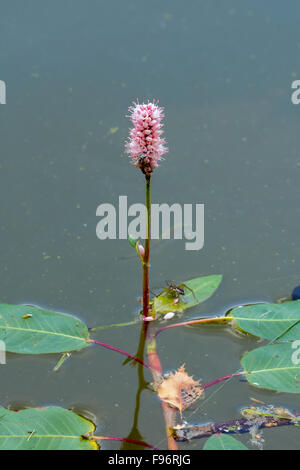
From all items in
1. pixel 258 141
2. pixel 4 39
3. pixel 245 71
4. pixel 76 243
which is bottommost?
pixel 76 243

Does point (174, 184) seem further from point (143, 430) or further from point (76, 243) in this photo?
point (143, 430)

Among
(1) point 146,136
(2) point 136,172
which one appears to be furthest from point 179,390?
(2) point 136,172

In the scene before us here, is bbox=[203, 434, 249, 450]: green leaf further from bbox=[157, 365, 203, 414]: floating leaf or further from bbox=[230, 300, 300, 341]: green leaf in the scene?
bbox=[230, 300, 300, 341]: green leaf

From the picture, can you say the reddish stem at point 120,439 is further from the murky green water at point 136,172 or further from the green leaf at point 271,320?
the green leaf at point 271,320

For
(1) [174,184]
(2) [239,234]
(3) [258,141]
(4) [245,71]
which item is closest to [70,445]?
(2) [239,234]

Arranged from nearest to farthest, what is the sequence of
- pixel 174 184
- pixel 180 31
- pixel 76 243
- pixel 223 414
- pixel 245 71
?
1. pixel 223 414
2. pixel 76 243
3. pixel 174 184
4. pixel 245 71
5. pixel 180 31

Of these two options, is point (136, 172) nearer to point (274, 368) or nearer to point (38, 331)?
point (38, 331)

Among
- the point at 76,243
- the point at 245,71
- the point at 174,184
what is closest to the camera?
the point at 76,243

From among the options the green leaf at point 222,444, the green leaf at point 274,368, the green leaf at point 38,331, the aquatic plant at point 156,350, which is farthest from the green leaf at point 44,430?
the green leaf at point 274,368
